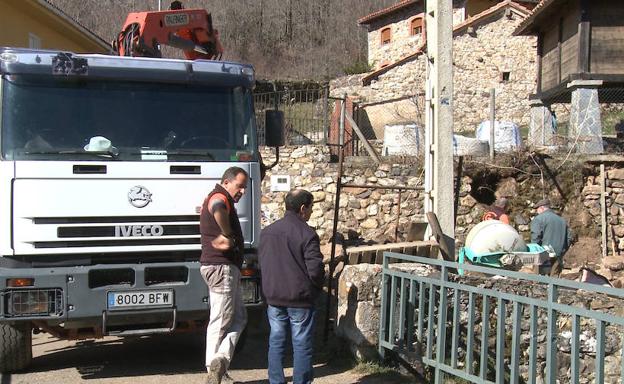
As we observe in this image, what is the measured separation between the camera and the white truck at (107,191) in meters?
5.79

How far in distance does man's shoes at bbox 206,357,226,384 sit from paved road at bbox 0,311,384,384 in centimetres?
77

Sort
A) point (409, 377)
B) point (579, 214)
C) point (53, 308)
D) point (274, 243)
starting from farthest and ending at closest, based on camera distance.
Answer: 1. point (579, 214)
2. point (409, 377)
3. point (53, 308)
4. point (274, 243)

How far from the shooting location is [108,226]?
600 centimetres

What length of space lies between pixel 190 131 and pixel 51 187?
4.31 feet

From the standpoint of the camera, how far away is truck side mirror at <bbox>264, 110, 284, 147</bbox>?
22.8 feet

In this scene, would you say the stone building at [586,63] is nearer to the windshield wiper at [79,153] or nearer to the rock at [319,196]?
the rock at [319,196]

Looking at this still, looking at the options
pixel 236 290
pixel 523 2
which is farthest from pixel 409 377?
pixel 523 2

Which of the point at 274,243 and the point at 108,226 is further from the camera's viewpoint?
the point at 108,226

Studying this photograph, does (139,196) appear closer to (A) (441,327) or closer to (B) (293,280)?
(B) (293,280)

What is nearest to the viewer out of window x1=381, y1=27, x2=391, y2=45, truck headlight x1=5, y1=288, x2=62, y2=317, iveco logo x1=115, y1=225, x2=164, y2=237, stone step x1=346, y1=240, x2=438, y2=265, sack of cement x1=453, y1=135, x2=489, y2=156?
truck headlight x1=5, y1=288, x2=62, y2=317

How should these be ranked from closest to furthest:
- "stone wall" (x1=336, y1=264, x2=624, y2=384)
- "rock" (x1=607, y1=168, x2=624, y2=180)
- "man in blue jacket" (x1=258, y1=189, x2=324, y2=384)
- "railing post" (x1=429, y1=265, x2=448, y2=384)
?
"man in blue jacket" (x1=258, y1=189, x2=324, y2=384)
"railing post" (x1=429, y1=265, x2=448, y2=384)
"stone wall" (x1=336, y1=264, x2=624, y2=384)
"rock" (x1=607, y1=168, x2=624, y2=180)

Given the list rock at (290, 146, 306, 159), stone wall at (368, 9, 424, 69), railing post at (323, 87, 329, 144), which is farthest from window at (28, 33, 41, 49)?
stone wall at (368, 9, 424, 69)

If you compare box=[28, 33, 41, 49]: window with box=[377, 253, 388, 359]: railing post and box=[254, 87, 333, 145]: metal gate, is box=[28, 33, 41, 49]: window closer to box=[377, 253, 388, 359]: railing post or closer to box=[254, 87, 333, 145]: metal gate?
box=[254, 87, 333, 145]: metal gate

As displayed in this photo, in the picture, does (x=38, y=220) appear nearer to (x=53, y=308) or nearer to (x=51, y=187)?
(x=51, y=187)
